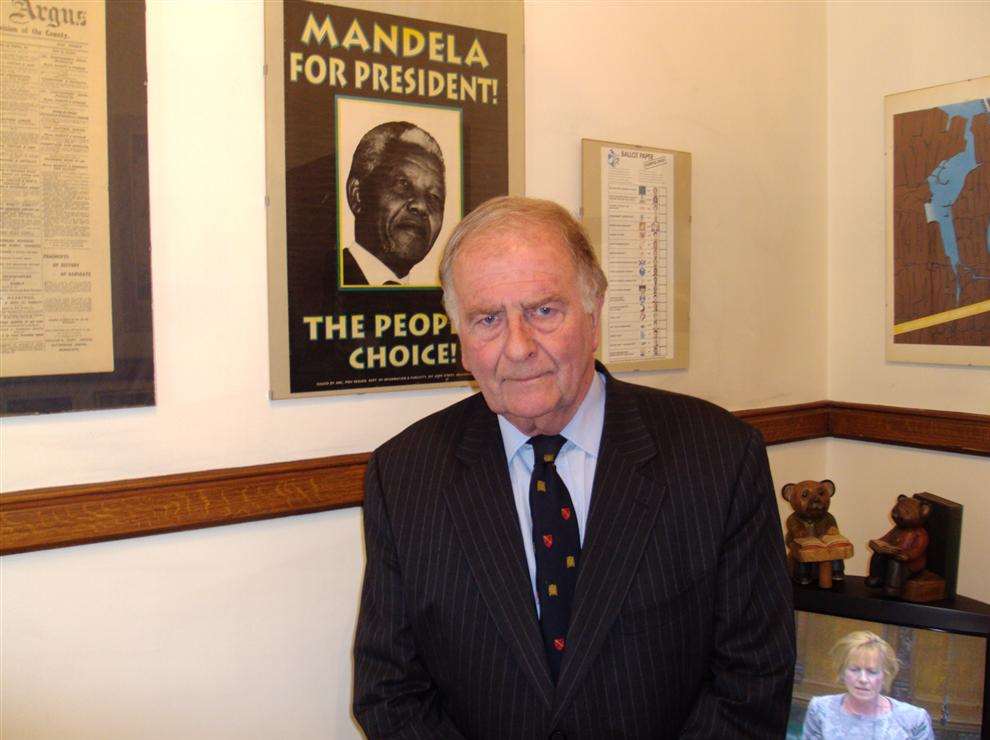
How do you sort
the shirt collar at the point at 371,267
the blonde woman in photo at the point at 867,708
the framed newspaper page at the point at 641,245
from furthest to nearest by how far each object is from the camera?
the framed newspaper page at the point at 641,245 < the shirt collar at the point at 371,267 < the blonde woman in photo at the point at 867,708

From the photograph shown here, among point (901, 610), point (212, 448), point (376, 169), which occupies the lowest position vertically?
point (901, 610)

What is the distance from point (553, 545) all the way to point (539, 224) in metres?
0.55

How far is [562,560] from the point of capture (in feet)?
5.23

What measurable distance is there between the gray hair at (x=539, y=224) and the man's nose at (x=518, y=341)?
129 mm

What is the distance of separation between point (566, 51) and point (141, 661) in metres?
1.83

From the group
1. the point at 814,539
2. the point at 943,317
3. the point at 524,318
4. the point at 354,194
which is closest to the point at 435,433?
the point at 524,318

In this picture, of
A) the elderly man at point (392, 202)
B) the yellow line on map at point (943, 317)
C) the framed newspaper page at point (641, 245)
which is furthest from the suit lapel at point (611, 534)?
the yellow line on map at point (943, 317)

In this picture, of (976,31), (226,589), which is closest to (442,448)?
(226,589)

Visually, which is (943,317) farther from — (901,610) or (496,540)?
(496,540)

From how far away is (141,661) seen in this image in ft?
6.24

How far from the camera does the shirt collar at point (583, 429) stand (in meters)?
1.69

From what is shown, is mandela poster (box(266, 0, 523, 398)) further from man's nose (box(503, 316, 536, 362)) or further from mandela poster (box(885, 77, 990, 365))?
mandela poster (box(885, 77, 990, 365))

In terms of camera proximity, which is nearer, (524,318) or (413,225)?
(524,318)

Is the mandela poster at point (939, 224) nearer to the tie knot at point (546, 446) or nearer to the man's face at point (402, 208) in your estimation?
the man's face at point (402, 208)
